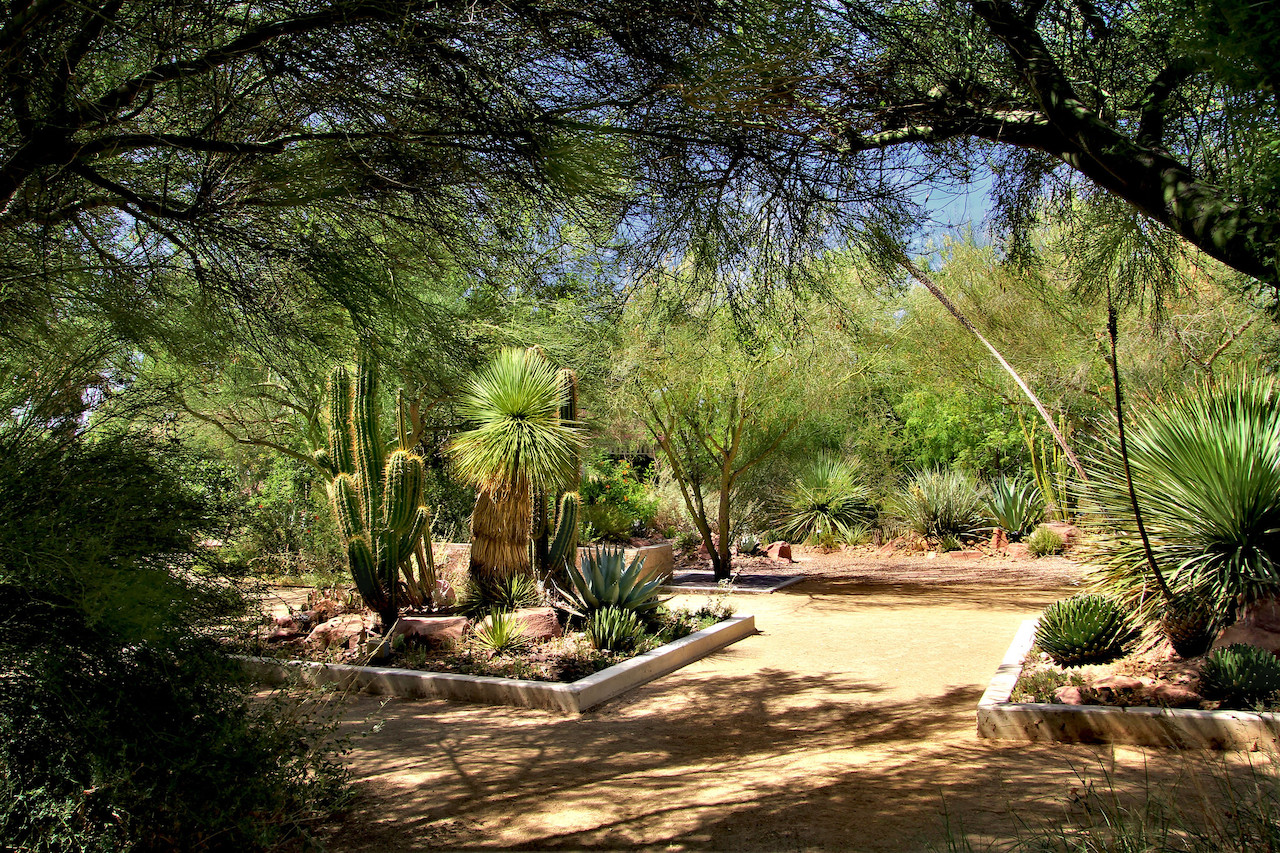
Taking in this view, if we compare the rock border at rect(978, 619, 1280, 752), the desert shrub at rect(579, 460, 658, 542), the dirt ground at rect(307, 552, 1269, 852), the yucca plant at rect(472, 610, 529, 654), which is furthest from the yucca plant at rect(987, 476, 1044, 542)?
the rock border at rect(978, 619, 1280, 752)

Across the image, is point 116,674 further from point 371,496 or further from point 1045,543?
point 1045,543

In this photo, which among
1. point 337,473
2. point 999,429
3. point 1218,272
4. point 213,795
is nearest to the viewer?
point 213,795

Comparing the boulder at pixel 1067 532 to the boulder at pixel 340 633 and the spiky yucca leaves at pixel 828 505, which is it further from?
the boulder at pixel 340 633

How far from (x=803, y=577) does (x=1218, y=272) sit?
747 centimetres

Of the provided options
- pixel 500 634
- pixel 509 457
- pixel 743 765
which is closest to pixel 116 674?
pixel 743 765

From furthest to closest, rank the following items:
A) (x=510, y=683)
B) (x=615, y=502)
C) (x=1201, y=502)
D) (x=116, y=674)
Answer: (x=615, y=502)
(x=510, y=683)
(x=1201, y=502)
(x=116, y=674)

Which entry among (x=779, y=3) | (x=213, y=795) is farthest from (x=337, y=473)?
(x=779, y=3)

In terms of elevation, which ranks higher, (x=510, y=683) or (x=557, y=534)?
(x=557, y=534)

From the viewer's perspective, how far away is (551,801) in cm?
479

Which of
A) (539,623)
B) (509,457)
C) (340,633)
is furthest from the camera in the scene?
(509,457)

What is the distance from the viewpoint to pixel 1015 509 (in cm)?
1772

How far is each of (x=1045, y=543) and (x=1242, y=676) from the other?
37.4 ft

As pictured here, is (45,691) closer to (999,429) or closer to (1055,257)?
(1055,257)

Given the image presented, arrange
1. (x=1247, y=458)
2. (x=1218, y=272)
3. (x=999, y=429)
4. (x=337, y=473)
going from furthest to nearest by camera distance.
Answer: (x=999, y=429), (x=1218, y=272), (x=337, y=473), (x=1247, y=458)
